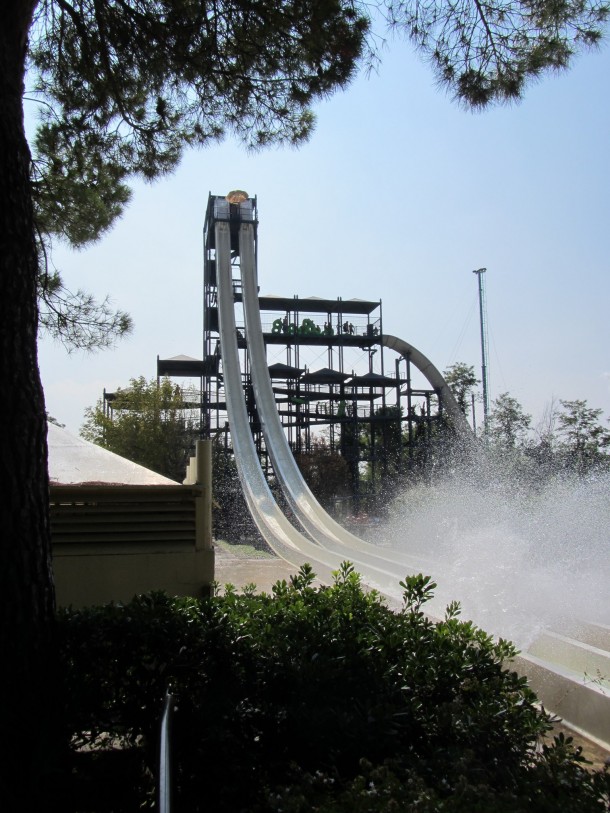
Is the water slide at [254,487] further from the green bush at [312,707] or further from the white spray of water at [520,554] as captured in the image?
the green bush at [312,707]

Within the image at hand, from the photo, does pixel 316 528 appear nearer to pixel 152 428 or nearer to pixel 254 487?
pixel 254 487

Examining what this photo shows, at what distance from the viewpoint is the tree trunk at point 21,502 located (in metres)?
1.88

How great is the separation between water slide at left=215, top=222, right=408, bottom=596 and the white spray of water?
733mm

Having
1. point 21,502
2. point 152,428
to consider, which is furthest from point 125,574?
point 152,428

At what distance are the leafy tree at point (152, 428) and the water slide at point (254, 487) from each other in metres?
1.40

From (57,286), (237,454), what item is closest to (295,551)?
(57,286)

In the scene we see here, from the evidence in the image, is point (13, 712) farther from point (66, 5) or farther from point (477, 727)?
point (66, 5)

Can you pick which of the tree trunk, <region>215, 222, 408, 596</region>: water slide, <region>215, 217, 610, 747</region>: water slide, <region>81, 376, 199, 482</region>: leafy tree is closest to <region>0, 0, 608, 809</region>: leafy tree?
the tree trunk

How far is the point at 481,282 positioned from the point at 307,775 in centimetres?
2854

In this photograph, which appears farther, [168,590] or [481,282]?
[481,282]

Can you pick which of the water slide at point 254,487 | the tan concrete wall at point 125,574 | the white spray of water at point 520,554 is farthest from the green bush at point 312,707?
the water slide at point 254,487

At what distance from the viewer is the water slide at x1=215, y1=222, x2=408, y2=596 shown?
7.71 m

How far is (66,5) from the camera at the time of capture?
373cm

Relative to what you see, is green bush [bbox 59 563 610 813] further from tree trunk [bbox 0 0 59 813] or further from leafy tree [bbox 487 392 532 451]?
leafy tree [bbox 487 392 532 451]
